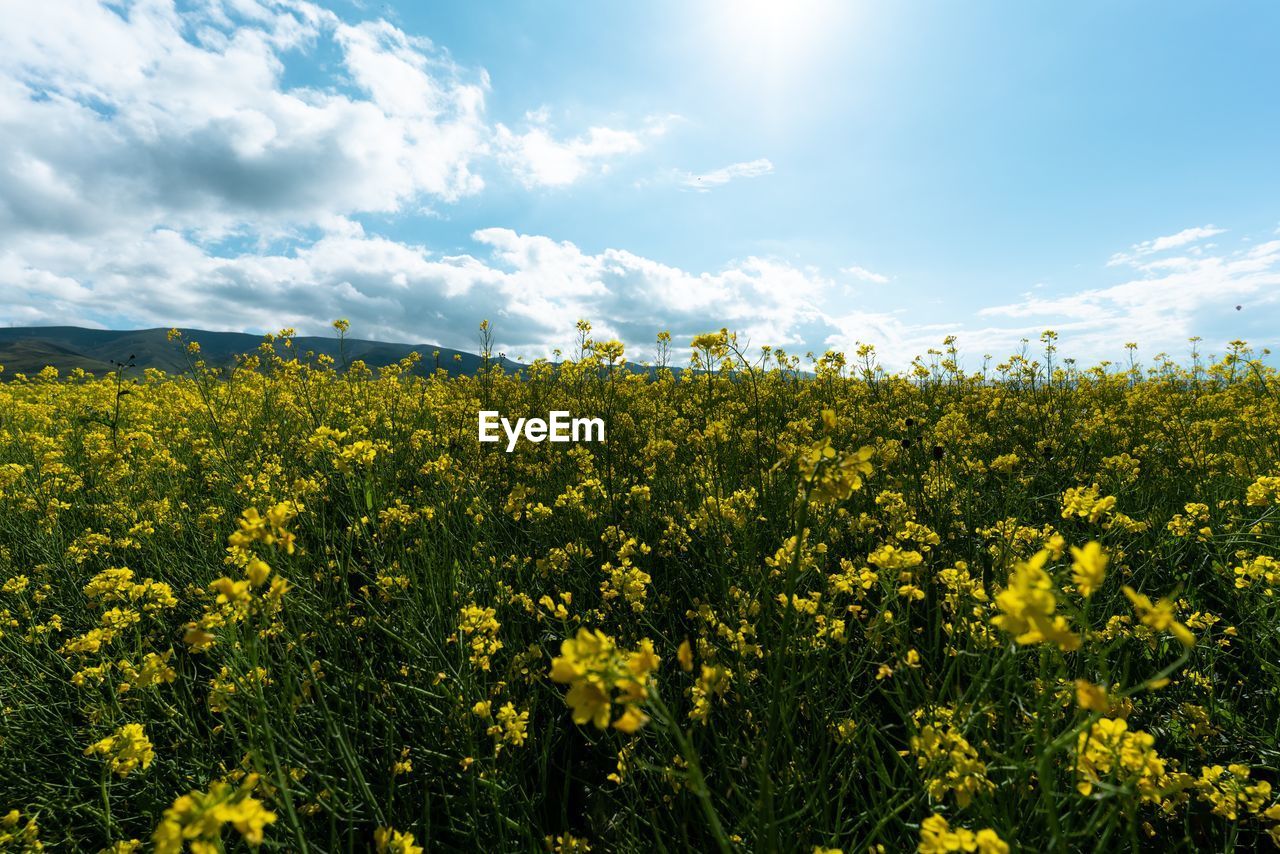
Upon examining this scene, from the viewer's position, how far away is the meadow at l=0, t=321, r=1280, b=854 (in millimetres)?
1321

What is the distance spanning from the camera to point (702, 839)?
1.92m

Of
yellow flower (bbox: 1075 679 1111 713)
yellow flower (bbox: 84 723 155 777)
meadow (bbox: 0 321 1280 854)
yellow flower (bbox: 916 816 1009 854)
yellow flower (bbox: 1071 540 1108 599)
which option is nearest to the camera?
yellow flower (bbox: 1075 679 1111 713)

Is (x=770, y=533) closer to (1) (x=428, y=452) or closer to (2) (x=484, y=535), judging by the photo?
(2) (x=484, y=535)

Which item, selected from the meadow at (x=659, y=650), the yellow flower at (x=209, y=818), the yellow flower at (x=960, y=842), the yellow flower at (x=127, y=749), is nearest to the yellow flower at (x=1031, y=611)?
the meadow at (x=659, y=650)

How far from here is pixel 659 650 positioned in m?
2.85

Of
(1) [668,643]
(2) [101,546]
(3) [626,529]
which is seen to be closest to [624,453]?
(3) [626,529]

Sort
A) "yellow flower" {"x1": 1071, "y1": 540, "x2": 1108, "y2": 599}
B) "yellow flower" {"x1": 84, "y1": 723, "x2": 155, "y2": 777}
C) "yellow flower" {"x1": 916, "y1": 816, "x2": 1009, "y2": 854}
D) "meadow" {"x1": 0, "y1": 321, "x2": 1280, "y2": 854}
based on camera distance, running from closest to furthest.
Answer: "yellow flower" {"x1": 1071, "y1": 540, "x2": 1108, "y2": 599}, "yellow flower" {"x1": 916, "y1": 816, "x2": 1009, "y2": 854}, "meadow" {"x1": 0, "y1": 321, "x2": 1280, "y2": 854}, "yellow flower" {"x1": 84, "y1": 723, "x2": 155, "y2": 777}

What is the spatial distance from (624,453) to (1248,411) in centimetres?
639

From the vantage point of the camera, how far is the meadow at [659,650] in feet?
4.33

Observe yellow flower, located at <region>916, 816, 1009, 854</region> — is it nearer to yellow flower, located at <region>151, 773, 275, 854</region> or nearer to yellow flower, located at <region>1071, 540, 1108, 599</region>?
yellow flower, located at <region>1071, 540, 1108, 599</region>

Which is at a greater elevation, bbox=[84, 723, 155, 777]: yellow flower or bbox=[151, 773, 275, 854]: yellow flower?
bbox=[151, 773, 275, 854]: yellow flower

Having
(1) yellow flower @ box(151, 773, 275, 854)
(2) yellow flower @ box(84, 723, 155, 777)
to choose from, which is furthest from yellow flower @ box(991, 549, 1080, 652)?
(2) yellow flower @ box(84, 723, 155, 777)

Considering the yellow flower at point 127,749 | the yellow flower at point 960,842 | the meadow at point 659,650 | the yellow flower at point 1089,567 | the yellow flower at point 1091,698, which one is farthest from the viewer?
the yellow flower at point 127,749

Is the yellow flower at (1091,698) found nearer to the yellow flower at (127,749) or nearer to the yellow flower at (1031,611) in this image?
the yellow flower at (1031,611)
